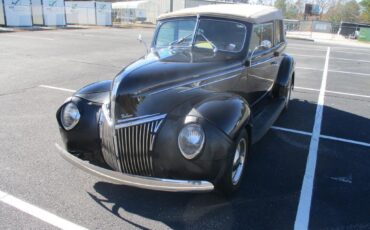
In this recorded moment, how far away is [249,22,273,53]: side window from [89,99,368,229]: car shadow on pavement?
1.73m

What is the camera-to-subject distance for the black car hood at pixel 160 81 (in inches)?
124

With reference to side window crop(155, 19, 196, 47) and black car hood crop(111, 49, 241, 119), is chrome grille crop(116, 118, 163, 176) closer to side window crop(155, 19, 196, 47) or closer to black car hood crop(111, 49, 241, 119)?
black car hood crop(111, 49, 241, 119)

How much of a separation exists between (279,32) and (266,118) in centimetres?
245

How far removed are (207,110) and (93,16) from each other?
117 ft

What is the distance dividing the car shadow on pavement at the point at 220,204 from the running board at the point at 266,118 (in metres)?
0.47

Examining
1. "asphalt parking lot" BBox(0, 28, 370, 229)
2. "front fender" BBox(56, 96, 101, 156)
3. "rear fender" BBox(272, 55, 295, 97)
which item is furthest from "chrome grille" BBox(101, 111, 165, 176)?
"rear fender" BBox(272, 55, 295, 97)

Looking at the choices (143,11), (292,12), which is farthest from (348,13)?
(143,11)

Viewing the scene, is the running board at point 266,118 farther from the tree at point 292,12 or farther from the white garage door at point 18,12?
the tree at point 292,12

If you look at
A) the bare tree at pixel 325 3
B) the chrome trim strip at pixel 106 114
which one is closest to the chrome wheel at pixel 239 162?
the chrome trim strip at pixel 106 114

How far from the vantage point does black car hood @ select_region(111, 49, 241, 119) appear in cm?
316

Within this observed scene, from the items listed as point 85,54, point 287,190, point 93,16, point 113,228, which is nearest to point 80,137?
point 113,228

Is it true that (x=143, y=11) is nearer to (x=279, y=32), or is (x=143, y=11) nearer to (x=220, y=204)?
(x=279, y=32)

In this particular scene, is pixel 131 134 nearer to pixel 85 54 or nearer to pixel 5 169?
pixel 5 169

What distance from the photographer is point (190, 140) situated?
116 inches
